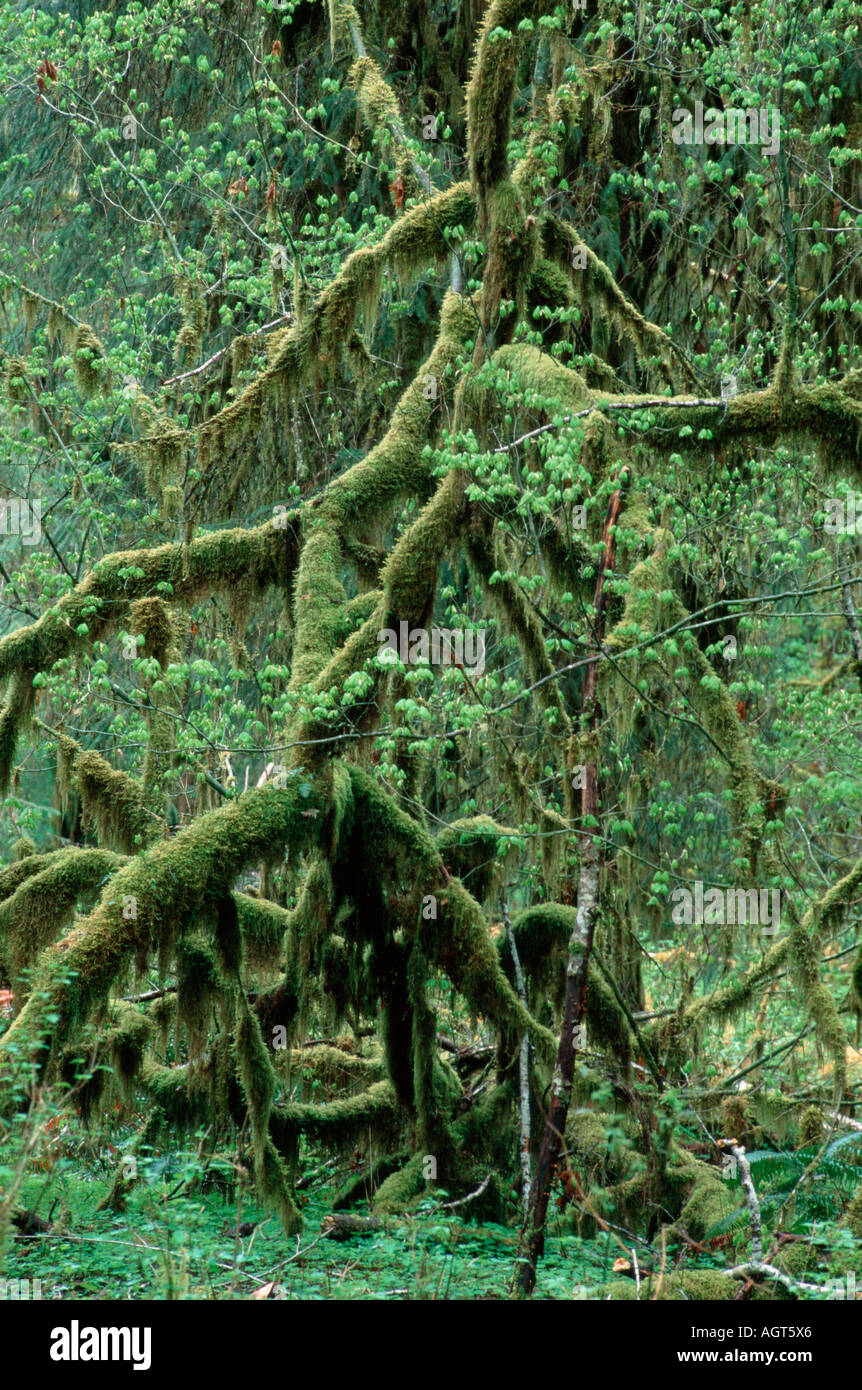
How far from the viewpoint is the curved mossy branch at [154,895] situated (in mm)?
4852

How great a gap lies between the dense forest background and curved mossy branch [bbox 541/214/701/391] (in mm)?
29

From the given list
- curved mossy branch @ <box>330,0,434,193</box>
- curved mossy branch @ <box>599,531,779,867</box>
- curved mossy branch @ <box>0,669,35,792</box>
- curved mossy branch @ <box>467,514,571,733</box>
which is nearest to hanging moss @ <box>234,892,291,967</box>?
curved mossy branch @ <box>0,669,35,792</box>

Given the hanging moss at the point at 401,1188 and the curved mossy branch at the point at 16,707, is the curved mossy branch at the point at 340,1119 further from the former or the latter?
the curved mossy branch at the point at 16,707

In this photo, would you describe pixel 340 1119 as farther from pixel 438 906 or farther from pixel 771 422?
pixel 771 422

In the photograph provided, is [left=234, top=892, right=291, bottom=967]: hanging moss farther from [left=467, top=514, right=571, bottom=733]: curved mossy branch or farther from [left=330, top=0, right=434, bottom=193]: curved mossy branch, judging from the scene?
[left=330, top=0, right=434, bottom=193]: curved mossy branch

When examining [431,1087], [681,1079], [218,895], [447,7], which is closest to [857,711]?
[681,1079]

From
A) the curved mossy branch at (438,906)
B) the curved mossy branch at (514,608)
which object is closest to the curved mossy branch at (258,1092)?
the curved mossy branch at (438,906)

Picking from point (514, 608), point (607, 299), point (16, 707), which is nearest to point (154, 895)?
point (16, 707)

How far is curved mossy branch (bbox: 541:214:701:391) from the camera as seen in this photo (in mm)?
6918

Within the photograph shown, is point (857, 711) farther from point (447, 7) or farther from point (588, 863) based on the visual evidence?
point (447, 7)

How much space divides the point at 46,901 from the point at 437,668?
2.44 metres

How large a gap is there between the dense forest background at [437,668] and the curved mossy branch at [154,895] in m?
0.02

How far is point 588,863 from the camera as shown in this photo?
6.29m

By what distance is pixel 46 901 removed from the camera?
639 cm
